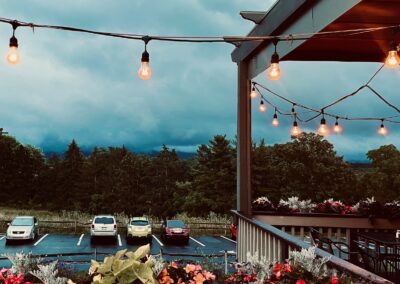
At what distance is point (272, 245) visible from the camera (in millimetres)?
5668

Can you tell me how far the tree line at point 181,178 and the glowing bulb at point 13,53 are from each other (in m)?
35.0

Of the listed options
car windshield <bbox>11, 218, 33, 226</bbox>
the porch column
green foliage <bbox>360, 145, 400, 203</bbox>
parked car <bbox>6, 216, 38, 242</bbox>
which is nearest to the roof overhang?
the porch column

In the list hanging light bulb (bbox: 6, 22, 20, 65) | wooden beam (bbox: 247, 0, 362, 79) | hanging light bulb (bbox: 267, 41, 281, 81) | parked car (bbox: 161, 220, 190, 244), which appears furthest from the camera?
parked car (bbox: 161, 220, 190, 244)

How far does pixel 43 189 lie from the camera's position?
54781 millimetres

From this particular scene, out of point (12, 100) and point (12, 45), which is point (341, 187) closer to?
point (12, 45)

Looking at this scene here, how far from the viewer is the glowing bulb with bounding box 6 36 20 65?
4.50 metres

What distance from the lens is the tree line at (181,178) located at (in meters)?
43.3

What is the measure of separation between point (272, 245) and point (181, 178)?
168ft

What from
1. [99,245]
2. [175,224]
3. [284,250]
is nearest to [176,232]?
[175,224]

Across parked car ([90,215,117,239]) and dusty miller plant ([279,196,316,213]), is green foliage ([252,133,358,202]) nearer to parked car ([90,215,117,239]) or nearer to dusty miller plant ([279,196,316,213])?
parked car ([90,215,117,239])

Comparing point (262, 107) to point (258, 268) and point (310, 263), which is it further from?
point (310, 263)

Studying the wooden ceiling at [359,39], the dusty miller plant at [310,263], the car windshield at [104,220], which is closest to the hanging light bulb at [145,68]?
the wooden ceiling at [359,39]

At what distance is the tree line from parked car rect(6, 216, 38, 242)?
62.8 feet

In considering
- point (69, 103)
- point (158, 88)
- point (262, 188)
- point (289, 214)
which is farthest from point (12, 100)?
point (289, 214)
